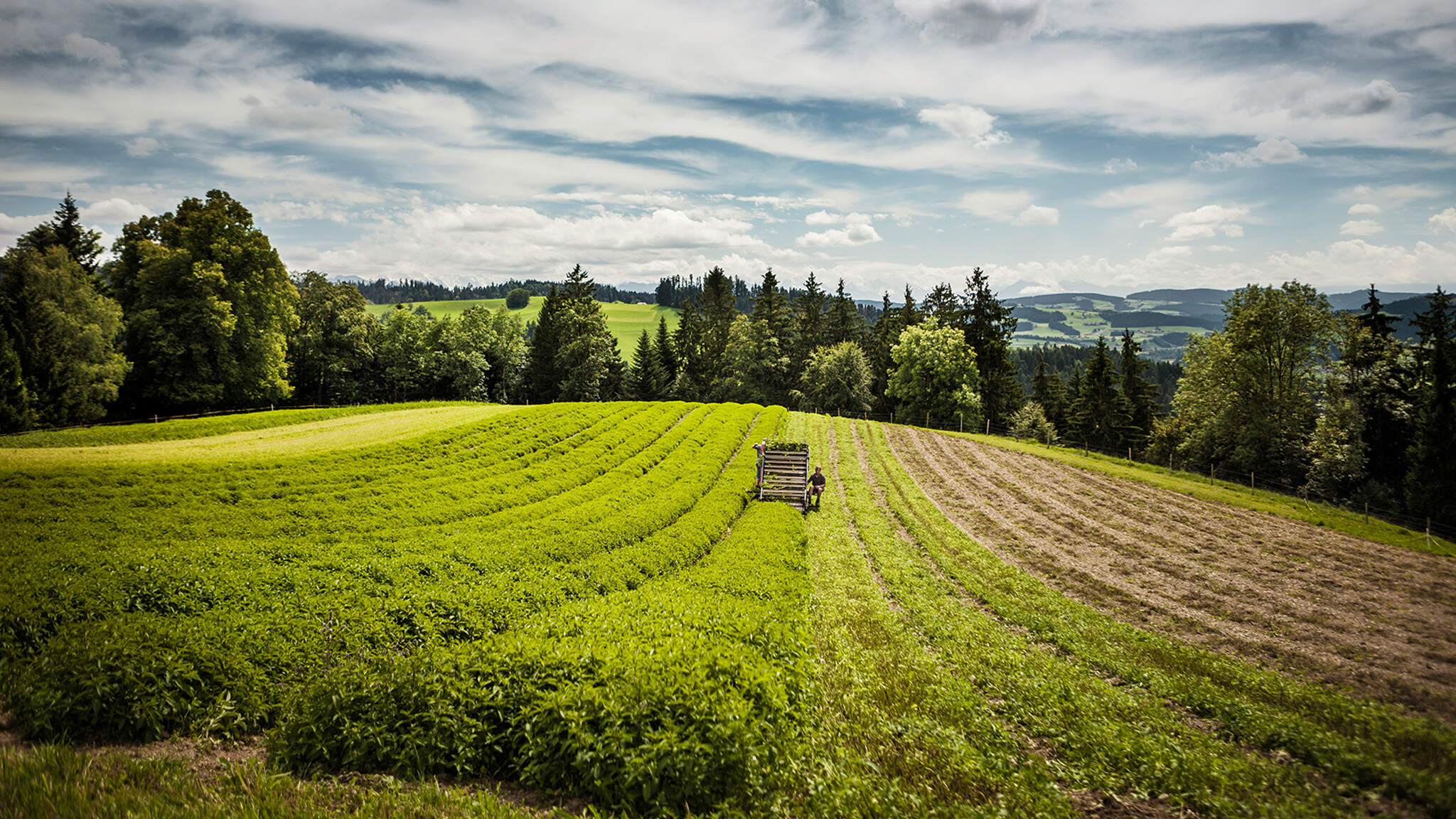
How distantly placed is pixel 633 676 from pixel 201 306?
55347 millimetres

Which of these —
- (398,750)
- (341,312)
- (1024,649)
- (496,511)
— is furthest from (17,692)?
(341,312)

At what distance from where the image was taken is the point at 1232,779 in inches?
231

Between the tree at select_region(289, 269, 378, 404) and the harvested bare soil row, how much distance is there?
71.6 meters

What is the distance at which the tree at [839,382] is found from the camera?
68188 millimetres

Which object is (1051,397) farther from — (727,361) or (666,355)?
(666,355)

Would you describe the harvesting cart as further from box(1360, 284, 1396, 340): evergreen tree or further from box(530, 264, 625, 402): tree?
box(530, 264, 625, 402): tree

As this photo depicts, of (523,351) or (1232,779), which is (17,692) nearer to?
(1232,779)

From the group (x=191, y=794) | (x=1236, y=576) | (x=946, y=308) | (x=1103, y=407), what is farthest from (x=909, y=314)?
(x=191, y=794)

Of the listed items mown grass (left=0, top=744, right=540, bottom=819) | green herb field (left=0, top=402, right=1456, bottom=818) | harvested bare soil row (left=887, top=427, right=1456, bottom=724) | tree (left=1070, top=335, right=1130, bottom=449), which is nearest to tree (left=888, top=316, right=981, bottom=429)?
tree (left=1070, top=335, right=1130, bottom=449)

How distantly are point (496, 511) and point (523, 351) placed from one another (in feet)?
219

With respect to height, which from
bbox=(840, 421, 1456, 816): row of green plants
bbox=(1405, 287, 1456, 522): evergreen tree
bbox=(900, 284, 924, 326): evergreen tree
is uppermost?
bbox=(900, 284, 924, 326): evergreen tree

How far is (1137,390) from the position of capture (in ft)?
229

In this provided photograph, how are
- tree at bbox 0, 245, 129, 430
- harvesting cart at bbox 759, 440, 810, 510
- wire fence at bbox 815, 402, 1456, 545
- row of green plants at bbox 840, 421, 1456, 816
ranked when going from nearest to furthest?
row of green plants at bbox 840, 421, 1456, 816, wire fence at bbox 815, 402, 1456, 545, harvesting cart at bbox 759, 440, 810, 510, tree at bbox 0, 245, 129, 430

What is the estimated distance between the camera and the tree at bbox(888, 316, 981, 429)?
199 ft
